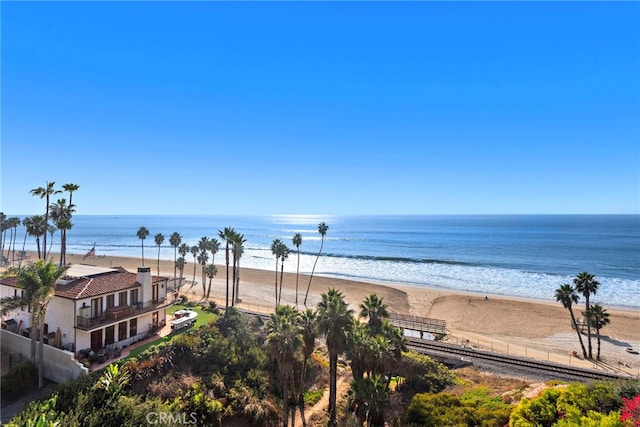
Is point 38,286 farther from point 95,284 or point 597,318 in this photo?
point 597,318

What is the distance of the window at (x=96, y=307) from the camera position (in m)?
24.4

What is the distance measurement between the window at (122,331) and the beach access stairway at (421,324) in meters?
29.2

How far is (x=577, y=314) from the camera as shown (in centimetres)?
4775

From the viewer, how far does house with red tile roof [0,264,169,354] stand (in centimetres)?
2367

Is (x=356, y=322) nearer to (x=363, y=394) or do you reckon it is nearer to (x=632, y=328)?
(x=363, y=394)

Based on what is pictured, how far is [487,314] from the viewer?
159 ft

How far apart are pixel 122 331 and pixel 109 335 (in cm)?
103

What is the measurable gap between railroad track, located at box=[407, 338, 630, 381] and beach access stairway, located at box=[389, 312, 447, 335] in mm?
4640

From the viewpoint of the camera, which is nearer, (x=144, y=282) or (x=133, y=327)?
(x=133, y=327)

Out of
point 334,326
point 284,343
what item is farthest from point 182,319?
point 334,326

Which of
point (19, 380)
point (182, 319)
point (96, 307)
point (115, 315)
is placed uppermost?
point (96, 307)

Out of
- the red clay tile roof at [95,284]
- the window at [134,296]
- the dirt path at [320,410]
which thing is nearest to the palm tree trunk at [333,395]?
the dirt path at [320,410]

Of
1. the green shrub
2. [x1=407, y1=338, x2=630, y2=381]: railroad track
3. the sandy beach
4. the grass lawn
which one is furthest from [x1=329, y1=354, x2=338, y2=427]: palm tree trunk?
the sandy beach

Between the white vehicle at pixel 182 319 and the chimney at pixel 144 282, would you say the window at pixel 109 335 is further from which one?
the white vehicle at pixel 182 319
